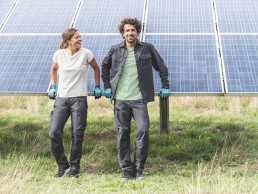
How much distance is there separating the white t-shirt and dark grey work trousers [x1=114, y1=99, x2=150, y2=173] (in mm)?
568

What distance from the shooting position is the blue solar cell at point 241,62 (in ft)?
22.8

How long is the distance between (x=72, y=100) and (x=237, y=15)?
13.6ft

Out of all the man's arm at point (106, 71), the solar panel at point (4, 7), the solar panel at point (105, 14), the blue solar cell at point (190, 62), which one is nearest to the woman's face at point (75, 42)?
the man's arm at point (106, 71)

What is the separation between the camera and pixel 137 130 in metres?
6.14

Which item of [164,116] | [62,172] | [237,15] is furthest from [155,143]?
[237,15]

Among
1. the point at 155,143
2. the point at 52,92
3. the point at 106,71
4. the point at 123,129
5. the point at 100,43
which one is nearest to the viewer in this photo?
the point at 123,129

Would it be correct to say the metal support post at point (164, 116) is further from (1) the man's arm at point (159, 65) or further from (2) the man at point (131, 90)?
(2) the man at point (131, 90)

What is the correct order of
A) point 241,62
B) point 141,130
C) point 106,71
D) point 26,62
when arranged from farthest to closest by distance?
point 26,62, point 241,62, point 106,71, point 141,130

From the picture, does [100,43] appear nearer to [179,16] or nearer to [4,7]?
[179,16]

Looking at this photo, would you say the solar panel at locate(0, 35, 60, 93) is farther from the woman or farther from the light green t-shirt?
the light green t-shirt

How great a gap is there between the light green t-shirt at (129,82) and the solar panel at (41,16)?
8.43ft

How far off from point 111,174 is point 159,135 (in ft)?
8.17

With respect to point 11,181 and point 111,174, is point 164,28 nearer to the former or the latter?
point 111,174

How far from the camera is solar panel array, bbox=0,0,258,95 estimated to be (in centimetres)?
717
